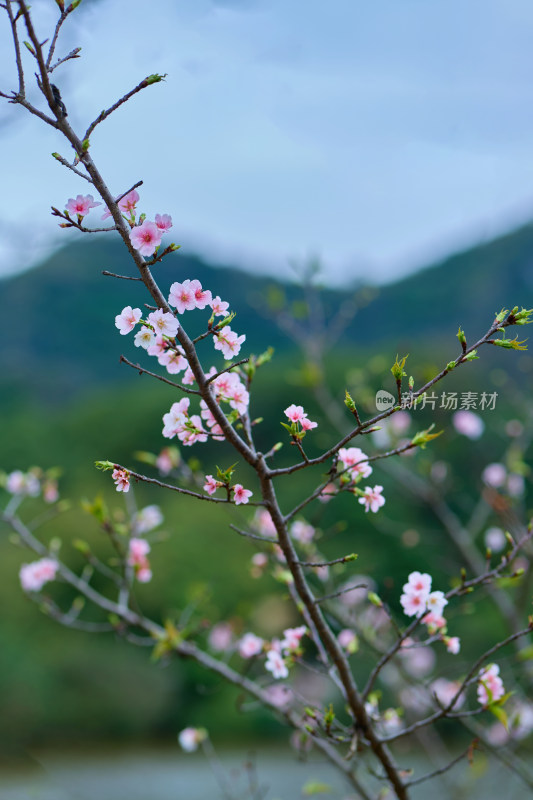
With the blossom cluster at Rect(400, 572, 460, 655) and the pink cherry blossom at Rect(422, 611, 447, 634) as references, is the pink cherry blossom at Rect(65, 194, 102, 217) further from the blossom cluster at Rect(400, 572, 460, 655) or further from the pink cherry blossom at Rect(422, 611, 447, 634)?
the pink cherry blossom at Rect(422, 611, 447, 634)

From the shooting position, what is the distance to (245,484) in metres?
6.39

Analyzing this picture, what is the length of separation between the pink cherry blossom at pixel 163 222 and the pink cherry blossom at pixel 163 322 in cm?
13

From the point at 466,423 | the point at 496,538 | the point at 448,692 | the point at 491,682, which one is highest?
the point at 466,423

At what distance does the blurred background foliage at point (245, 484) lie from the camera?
5070 millimetres

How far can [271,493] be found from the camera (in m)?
1.21

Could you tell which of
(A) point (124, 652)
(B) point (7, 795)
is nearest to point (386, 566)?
(A) point (124, 652)

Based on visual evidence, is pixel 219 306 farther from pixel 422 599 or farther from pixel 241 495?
pixel 422 599

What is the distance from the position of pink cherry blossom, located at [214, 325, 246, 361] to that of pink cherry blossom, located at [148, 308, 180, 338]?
0.13m

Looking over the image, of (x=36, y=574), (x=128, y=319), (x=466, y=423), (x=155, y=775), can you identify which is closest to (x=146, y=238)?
(x=128, y=319)

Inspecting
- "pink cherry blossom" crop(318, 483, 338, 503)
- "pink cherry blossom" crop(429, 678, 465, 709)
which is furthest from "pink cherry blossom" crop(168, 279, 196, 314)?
"pink cherry blossom" crop(429, 678, 465, 709)

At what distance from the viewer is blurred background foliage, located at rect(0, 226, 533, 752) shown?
16.6 ft

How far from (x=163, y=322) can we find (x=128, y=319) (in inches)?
3.5

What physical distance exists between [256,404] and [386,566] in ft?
11.7

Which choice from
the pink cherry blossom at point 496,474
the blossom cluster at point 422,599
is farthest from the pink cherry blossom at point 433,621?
the pink cherry blossom at point 496,474
